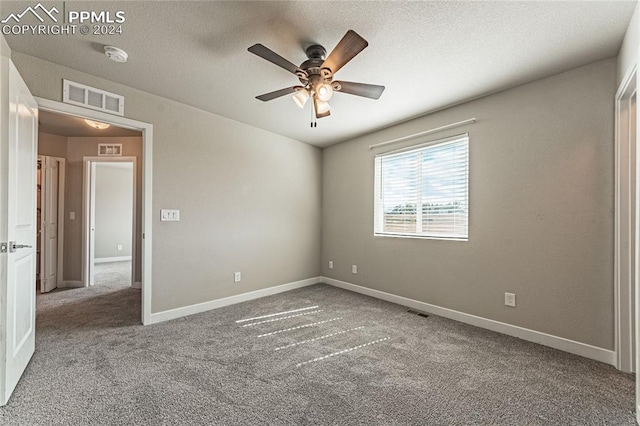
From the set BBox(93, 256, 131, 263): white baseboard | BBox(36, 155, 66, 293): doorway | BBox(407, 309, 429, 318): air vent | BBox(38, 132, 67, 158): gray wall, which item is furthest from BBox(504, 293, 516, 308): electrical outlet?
BBox(93, 256, 131, 263): white baseboard

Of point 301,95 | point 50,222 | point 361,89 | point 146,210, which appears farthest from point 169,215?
point 50,222

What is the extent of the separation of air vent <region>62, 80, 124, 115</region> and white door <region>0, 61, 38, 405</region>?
0.99ft

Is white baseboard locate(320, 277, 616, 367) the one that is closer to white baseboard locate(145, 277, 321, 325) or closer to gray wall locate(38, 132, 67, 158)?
white baseboard locate(145, 277, 321, 325)

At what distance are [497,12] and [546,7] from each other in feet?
0.94

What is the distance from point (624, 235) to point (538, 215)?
565 mm

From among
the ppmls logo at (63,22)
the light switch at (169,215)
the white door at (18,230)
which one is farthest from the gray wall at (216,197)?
the white door at (18,230)

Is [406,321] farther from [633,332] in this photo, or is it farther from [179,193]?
[179,193]

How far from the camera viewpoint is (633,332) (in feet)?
6.66

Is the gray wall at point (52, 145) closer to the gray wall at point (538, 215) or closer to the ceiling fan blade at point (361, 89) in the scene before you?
the ceiling fan blade at point (361, 89)

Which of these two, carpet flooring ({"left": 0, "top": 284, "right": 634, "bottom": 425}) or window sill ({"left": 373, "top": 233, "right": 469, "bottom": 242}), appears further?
window sill ({"left": 373, "top": 233, "right": 469, "bottom": 242})

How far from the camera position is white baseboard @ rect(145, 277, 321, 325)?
302 cm

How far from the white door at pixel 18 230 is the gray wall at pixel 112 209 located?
5655mm

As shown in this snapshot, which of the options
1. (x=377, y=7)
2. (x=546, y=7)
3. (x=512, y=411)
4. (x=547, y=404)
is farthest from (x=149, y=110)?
(x=547, y=404)

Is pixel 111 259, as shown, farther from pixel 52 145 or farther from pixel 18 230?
pixel 18 230
